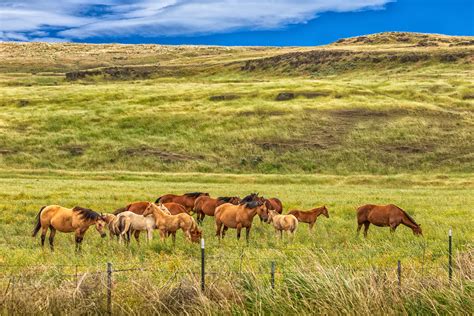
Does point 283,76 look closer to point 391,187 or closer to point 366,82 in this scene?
point 366,82

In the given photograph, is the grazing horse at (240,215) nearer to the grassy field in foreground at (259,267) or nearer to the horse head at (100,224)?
the grassy field in foreground at (259,267)

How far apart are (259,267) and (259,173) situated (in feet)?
135

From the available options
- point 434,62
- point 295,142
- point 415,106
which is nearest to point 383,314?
point 295,142

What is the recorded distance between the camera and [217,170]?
55.5m

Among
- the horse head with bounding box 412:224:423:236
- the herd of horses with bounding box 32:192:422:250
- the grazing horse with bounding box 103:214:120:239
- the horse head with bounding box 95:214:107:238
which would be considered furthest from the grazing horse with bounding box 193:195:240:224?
the horse head with bounding box 412:224:423:236

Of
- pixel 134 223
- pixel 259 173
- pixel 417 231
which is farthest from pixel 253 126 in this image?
pixel 134 223

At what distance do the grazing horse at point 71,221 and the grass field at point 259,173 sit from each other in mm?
506

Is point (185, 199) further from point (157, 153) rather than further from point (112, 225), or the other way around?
point (157, 153)

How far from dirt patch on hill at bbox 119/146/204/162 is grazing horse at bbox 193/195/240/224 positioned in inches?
1273

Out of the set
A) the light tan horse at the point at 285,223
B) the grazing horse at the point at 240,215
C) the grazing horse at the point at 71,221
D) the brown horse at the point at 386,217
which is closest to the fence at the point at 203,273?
the grazing horse at the point at 71,221

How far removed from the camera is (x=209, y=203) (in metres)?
25.2

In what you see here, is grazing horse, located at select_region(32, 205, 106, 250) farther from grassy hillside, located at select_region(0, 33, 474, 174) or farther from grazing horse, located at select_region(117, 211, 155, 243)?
grassy hillside, located at select_region(0, 33, 474, 174)

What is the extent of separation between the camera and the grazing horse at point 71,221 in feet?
61.6

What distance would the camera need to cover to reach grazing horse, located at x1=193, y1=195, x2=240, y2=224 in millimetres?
24962
